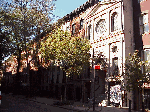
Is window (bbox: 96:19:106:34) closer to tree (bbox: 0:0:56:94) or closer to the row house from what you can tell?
the row house

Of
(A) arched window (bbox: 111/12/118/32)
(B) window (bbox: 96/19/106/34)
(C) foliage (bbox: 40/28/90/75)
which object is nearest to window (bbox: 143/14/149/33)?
(A) arched window (bbox: 111/12/118/32)

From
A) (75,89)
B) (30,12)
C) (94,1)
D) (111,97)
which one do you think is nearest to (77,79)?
(75,89)

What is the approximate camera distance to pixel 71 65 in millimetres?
25172

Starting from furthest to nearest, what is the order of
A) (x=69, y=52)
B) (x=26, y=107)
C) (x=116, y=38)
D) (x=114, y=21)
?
(x=114, y=21) → (x=69, y=52) → (x=116, y=38) → (x=26, y=107)

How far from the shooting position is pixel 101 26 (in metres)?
27.1

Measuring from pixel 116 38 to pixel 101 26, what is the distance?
12.2 feet

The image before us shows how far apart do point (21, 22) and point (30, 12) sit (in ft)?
7.69

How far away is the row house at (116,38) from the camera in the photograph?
22.1m

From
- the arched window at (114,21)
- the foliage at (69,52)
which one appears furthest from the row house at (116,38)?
the foliage at (69,52)

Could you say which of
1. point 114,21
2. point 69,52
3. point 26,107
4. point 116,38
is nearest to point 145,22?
point 116,38

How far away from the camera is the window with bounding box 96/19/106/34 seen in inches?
1052

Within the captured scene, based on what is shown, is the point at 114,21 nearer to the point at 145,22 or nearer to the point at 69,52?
the point at 145,22

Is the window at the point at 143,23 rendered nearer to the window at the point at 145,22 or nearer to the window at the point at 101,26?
the window at the point at 145,22

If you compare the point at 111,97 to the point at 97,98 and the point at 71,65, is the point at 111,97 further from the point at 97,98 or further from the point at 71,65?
the point at 71,65
